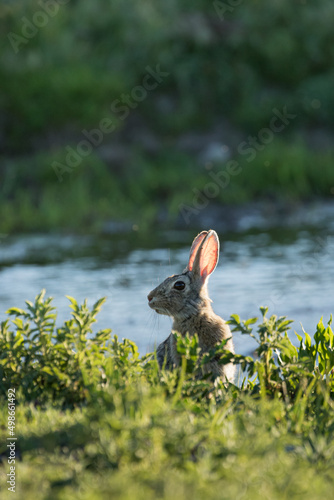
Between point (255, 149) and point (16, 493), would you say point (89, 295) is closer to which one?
point (16, 493)

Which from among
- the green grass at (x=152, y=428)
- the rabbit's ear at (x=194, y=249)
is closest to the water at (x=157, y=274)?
the rabbit's ear at (x=194, y=249)

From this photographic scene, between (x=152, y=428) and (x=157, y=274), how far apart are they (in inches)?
249

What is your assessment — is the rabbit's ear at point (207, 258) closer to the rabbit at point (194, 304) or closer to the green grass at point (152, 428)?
the rabbit at point (194, 304)

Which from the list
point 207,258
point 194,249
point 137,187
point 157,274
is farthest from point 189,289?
point 137,187

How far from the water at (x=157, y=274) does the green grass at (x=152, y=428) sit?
1.79 metres

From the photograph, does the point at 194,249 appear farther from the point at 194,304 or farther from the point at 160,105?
the point at 160,105

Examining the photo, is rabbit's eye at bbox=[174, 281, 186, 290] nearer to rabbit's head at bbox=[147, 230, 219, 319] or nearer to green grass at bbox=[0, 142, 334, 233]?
rabbit's head at bbox=[147, 230, 219, 319]

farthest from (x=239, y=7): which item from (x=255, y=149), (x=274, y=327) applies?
(x=274, y=327)

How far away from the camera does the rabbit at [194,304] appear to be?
488 centimetres

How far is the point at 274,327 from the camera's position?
437cm

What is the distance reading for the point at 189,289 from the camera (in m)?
5.11

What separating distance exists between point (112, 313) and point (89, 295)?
38.0 inches

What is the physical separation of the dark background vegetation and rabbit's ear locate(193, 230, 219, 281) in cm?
784

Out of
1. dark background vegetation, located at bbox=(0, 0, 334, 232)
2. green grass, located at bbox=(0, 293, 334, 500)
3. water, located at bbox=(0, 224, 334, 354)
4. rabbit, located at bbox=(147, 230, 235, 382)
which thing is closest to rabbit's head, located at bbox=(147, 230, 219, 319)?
rabbit, located at bbox=(147, 230, 235, 382)
